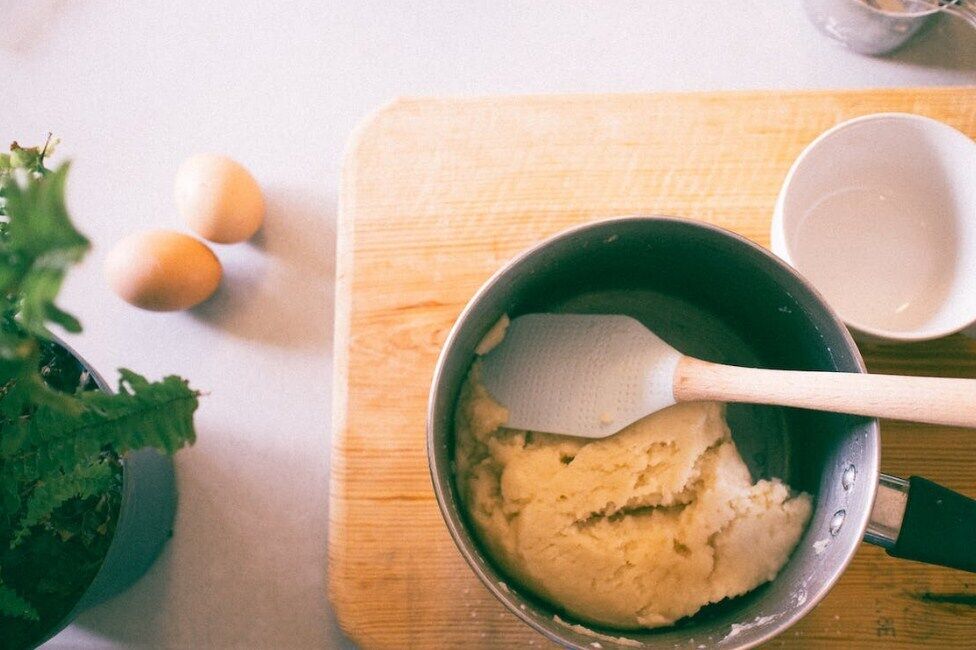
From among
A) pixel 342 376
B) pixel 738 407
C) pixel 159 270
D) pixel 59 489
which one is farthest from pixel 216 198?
pixel 738 407

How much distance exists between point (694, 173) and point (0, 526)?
0.75m

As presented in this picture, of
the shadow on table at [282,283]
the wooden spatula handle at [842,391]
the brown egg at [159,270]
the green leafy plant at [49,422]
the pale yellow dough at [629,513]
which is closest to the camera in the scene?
the green leafy plant at [49,422]

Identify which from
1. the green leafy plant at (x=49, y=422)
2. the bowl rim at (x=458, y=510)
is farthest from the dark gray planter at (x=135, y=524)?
the bowl rim at (x=458, y=510)

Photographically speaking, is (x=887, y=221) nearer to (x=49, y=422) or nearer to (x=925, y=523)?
(x=925, y=523)

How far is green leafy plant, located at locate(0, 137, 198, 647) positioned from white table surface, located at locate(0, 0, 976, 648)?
19 cm

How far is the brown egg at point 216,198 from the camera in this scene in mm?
865

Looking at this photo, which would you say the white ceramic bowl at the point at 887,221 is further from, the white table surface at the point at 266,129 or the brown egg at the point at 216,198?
the brown egg at the point at 216,198

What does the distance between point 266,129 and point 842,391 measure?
780mm

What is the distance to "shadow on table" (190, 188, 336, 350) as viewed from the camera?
3.11 ft

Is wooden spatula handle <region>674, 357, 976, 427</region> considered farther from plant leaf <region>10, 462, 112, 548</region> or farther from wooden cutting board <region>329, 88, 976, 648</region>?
plant leaf <region>10, 462, 112, 548</region>

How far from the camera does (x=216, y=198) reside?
0.86 m

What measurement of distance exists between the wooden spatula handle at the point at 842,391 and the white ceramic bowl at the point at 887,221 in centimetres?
15

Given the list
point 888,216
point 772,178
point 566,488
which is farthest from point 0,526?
point 888,216

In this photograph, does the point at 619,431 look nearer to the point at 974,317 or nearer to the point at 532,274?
the point at 532,274
